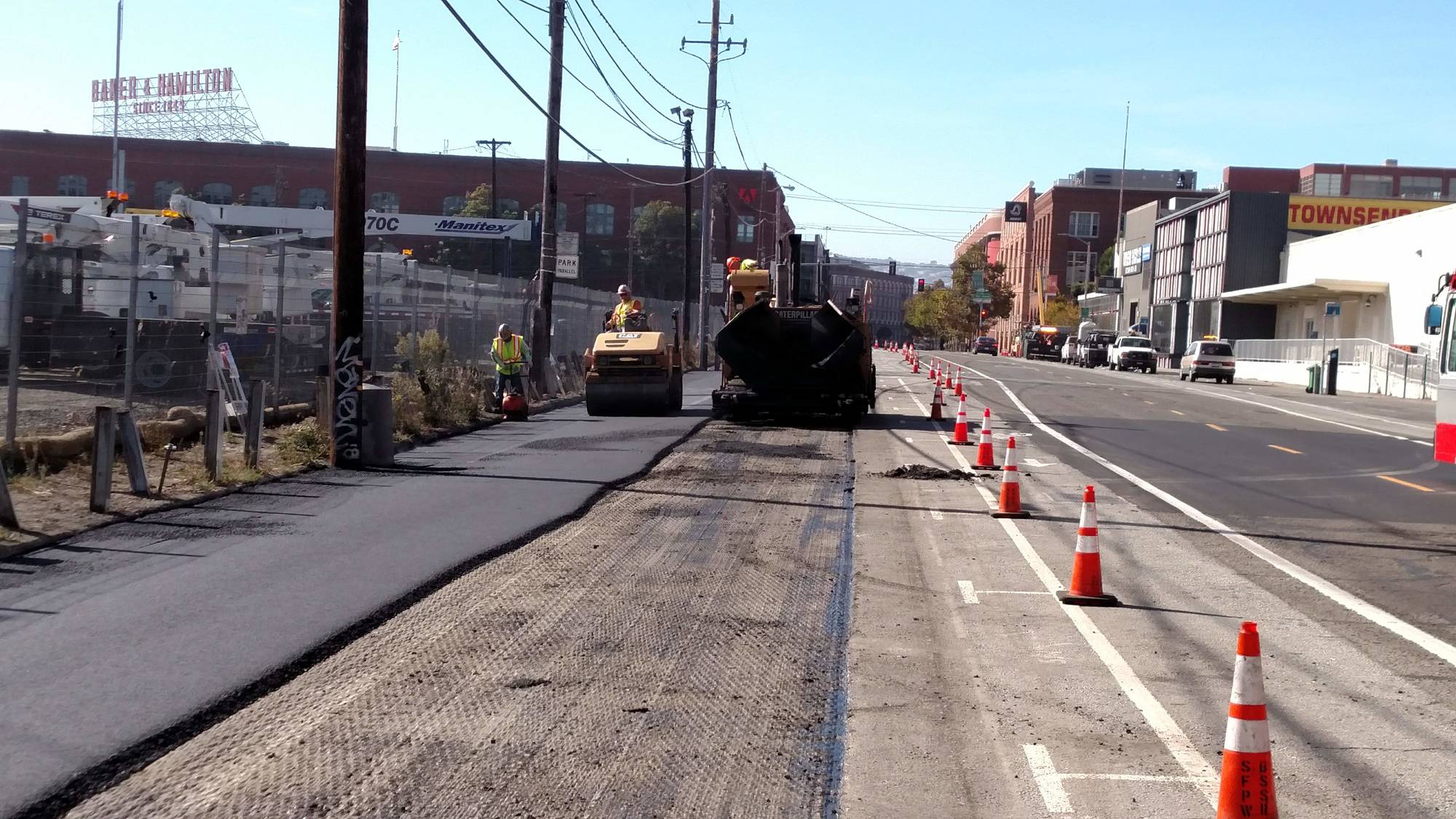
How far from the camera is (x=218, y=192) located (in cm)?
8950

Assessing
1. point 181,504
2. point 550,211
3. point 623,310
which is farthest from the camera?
point 550,211

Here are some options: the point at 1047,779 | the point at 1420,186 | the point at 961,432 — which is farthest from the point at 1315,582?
the point at 1420,186

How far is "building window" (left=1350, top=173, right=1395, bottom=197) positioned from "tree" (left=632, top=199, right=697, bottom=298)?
2168 inches

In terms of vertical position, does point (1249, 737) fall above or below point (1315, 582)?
above

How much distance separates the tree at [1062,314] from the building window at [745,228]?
30136mm

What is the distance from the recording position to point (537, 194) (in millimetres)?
94562

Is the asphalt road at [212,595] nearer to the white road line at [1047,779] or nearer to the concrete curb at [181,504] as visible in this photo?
the concrete curb at [181,504]

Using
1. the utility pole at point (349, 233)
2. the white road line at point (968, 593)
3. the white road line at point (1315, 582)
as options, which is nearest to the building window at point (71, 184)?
the utility pole at point (349, 233)

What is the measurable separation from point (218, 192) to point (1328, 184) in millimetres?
87727

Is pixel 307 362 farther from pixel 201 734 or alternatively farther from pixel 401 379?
pixel 201 734

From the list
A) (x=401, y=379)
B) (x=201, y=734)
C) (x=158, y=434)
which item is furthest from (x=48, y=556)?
(x=401, y=379)

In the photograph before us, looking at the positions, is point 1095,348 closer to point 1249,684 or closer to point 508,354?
point 508,354

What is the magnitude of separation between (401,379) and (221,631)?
1413 cm

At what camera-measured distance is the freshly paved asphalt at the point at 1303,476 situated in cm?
1041
